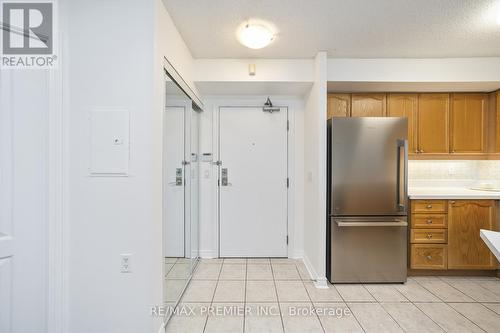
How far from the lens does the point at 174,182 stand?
2131 mm

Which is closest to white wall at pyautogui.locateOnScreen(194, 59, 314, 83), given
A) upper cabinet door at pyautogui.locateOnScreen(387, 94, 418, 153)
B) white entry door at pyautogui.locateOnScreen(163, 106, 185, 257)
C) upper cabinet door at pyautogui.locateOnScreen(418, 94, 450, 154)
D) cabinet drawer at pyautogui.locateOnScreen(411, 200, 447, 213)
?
white entry door at pyautogui.locateOnScreen(163, 106, 185, 257)

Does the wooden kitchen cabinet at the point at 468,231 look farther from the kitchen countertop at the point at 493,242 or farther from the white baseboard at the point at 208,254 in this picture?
the white baseboard at the point at 208,254

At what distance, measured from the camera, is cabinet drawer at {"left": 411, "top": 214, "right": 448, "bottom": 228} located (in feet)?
8.65

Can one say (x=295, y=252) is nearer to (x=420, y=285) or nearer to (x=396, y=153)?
(x=420, y=285)

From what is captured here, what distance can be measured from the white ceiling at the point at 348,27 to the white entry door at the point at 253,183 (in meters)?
0.85

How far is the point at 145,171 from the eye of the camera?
5.05 feet

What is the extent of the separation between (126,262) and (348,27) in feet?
8.24

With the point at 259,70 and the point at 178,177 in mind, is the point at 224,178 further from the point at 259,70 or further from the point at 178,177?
the point at 259,70

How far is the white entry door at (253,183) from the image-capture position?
3.19 m

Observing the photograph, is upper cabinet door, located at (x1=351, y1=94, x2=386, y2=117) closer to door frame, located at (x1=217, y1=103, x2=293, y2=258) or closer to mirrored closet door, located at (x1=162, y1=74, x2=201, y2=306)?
door frame, located at (x1=217, y1=103, x2=293, y2=258)

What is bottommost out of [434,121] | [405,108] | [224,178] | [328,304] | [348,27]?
[328,304]

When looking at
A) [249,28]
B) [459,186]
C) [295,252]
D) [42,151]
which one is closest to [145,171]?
[42,151]

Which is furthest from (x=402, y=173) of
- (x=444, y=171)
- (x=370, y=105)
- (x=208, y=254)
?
(x=208, y=254)

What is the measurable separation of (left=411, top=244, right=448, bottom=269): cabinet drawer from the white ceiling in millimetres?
2097
